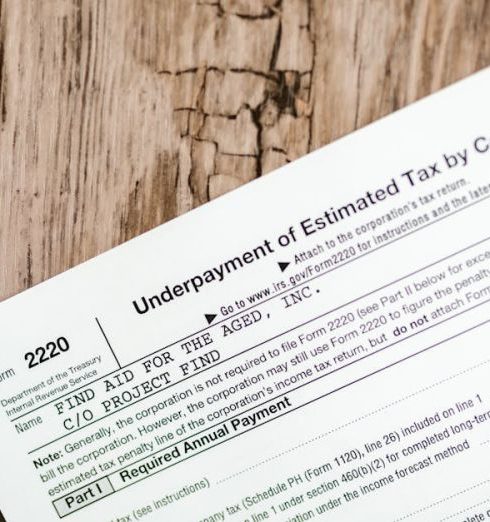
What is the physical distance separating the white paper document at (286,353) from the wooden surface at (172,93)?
21 mm

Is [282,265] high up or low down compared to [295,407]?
up

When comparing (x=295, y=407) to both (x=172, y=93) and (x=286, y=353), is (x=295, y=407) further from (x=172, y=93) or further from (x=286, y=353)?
(x=172, y=93)

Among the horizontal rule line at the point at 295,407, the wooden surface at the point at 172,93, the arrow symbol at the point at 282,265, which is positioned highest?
the wooden surface at the point at 172,93

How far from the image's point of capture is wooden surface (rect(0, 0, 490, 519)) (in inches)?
19.7

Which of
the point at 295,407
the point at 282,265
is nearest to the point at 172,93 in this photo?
the point at 282,265

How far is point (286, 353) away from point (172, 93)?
0.74ft

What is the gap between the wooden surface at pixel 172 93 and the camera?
19.7 inches

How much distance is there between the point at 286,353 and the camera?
A: 1.72ft

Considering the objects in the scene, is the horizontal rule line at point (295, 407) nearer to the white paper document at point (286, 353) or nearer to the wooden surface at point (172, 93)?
the white paper document at point (286, 353)

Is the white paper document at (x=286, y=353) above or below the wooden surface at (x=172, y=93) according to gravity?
below

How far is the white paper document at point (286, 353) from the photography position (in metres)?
0.50

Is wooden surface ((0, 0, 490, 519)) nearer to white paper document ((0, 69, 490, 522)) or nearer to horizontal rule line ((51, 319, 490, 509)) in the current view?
white paper document ((0, 69, 490, 522))

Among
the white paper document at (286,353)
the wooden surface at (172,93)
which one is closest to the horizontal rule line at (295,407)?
the white paper document at (286,353)

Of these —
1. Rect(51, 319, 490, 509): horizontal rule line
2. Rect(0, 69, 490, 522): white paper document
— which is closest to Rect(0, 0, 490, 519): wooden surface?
Rect(0, 69, 490, 522): white paper document
